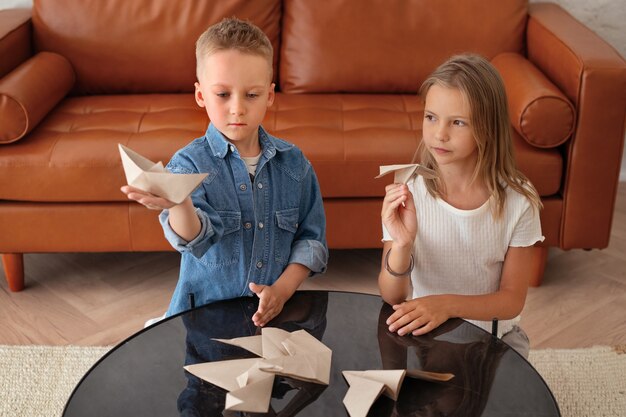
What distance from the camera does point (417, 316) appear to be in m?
1.38

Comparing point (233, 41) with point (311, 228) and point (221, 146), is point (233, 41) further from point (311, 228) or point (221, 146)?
point (311, 228)

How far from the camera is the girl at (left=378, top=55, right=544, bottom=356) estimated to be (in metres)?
1.51

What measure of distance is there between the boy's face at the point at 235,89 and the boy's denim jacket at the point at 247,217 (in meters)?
0.08

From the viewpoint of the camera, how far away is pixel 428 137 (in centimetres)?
155

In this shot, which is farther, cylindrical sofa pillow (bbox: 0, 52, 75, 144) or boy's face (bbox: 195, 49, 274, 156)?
cylindrical sofa pillow (bbox: 0, 52, 75, 144)

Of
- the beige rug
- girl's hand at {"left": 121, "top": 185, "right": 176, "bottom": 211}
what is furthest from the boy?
the beige rug

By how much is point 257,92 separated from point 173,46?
5.02ft

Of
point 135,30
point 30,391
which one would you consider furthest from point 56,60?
point 30,391

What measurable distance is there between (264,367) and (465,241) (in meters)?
0.61

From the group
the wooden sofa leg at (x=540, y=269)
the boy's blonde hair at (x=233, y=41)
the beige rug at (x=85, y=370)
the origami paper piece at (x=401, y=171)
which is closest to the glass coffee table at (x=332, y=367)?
the origami paper piece at (x=401, y=171)

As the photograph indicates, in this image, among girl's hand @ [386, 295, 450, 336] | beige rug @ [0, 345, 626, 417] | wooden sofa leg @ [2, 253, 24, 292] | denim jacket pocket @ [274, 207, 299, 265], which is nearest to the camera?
girl's hand @ [386, 295, 450, 336]

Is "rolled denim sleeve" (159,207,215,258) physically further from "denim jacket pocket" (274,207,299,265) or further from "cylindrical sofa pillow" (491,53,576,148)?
"cylindrical sofa pillow" (491,53,576,148)

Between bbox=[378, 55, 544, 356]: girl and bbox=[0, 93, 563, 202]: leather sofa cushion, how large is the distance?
666 millimetres

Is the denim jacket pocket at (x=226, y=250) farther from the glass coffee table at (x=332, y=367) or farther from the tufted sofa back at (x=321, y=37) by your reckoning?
the tufted sofa back at (x=321, y=37)
